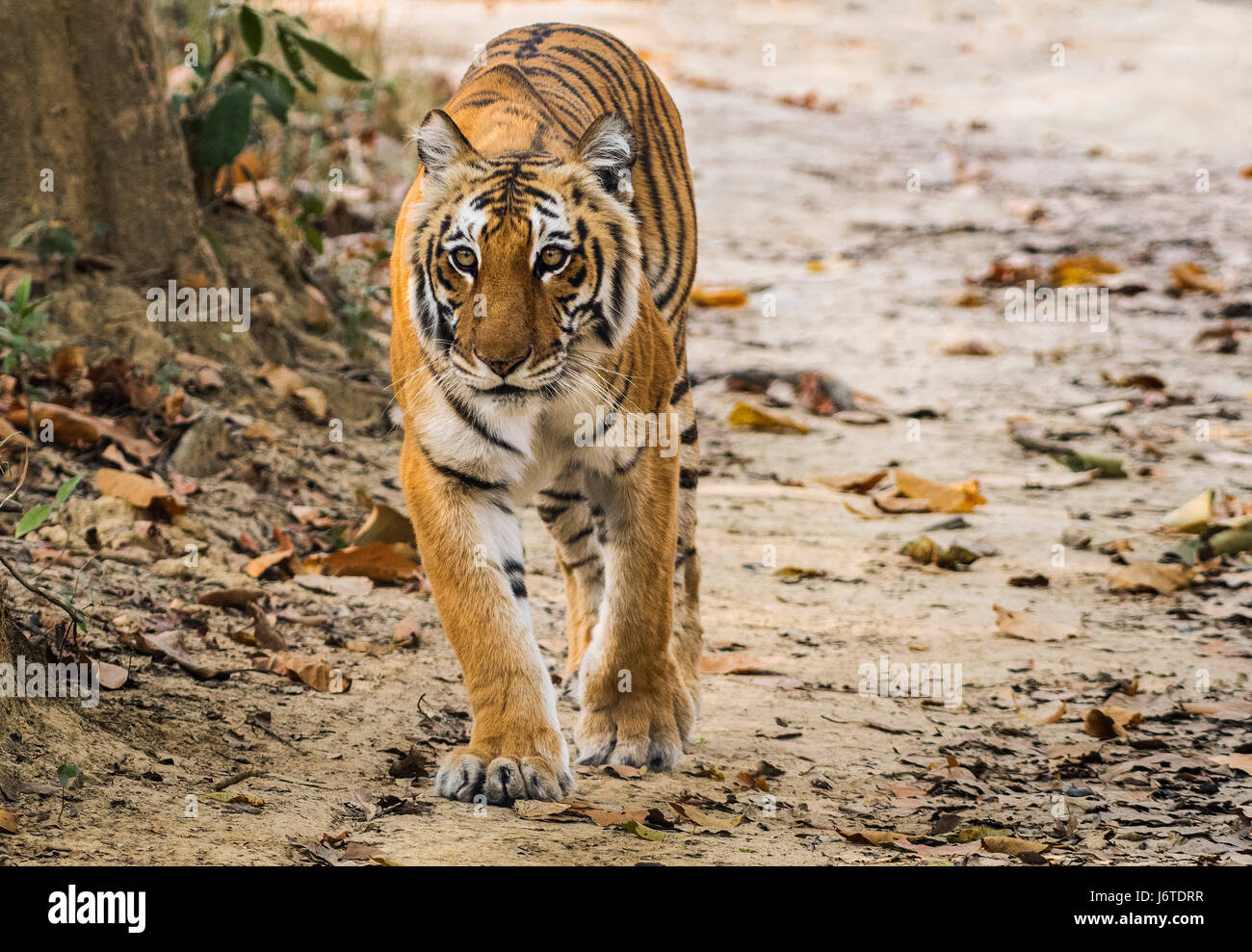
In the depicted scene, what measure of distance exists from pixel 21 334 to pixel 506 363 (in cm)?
186

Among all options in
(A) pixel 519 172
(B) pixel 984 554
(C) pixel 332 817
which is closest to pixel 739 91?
(B) pixel 984 554

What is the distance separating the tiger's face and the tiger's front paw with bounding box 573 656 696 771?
0.77 meters

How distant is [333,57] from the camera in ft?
16.8

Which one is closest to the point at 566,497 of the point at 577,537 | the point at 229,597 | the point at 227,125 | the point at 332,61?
the point at 577,537

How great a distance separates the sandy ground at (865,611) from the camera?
289 cm

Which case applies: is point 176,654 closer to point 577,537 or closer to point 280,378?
point 577,537

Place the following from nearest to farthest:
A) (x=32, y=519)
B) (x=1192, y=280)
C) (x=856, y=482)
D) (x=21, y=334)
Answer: (x=32, y=519) → (x=21, y=334) → (x=856, y=482) → (x=1192, y=280)

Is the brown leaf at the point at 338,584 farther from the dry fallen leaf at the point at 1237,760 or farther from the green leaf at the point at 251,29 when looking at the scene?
the dry fallen leaf at the point at 1237,760

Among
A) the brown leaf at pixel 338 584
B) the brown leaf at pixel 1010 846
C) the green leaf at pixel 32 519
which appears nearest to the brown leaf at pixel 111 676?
the green leaf at pixel 32 519

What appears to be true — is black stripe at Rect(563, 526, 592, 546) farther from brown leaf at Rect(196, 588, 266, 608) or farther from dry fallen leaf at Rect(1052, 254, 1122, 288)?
dry fallen leaf at Rect(1052, 254, 1122, 288)

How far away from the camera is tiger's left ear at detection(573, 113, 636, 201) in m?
3.33

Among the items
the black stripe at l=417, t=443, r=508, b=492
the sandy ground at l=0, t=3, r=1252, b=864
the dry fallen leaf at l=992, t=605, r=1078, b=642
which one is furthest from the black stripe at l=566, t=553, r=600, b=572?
the dry fallen leaf at l=992, t=605, r=1078, b=642

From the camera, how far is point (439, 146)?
131 inches

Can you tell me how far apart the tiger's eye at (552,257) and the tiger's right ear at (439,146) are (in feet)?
1.09
